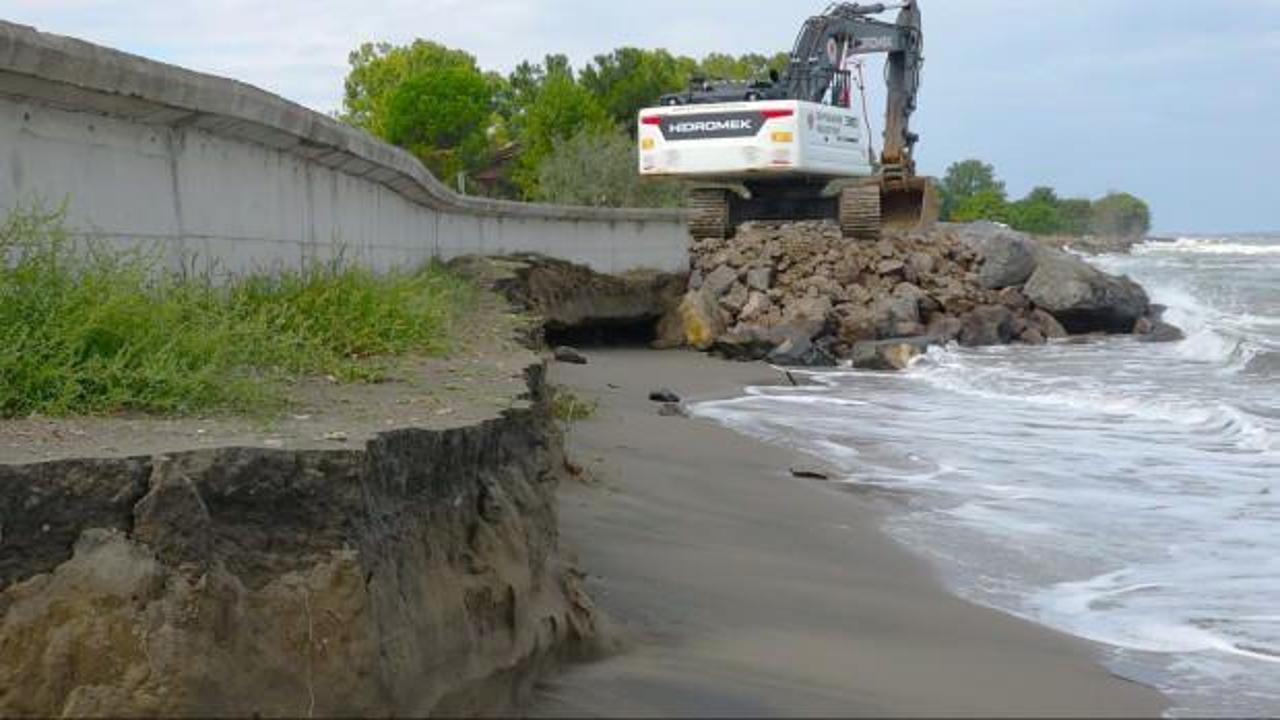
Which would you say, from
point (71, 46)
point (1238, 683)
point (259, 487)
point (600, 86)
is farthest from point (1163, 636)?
point (600, 86)

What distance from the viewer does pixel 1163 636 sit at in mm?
6586

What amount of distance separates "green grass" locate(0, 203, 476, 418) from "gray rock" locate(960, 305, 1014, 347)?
18.9 meters

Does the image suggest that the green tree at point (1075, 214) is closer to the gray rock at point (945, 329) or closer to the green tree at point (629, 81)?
the green tree at point (629, 81)

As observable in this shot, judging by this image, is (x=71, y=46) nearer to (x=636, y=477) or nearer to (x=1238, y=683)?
(x=636, y=477)

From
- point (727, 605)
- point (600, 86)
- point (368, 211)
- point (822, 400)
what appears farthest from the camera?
point (600, 86)

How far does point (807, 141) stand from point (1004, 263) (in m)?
5.17

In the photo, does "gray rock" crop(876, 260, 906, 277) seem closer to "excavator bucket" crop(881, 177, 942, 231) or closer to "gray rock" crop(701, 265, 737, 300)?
"excavator bucket" crop(881, 177, 942, 231)

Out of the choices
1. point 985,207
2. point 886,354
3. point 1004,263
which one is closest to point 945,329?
point 886,354

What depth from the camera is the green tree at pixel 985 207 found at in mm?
120938

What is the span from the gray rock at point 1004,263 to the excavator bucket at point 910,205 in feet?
4.92

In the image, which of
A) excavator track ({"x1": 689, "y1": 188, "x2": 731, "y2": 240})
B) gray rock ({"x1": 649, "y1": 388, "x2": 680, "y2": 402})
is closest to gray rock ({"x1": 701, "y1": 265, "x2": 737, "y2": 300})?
excavator track ({"x1": 689, "y1": 188, "x2": 731, "y2": 240})

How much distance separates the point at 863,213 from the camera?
27.8m

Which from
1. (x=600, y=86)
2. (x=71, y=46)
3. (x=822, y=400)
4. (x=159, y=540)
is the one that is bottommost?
(x=822, y=400)

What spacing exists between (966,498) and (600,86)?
62.0m
